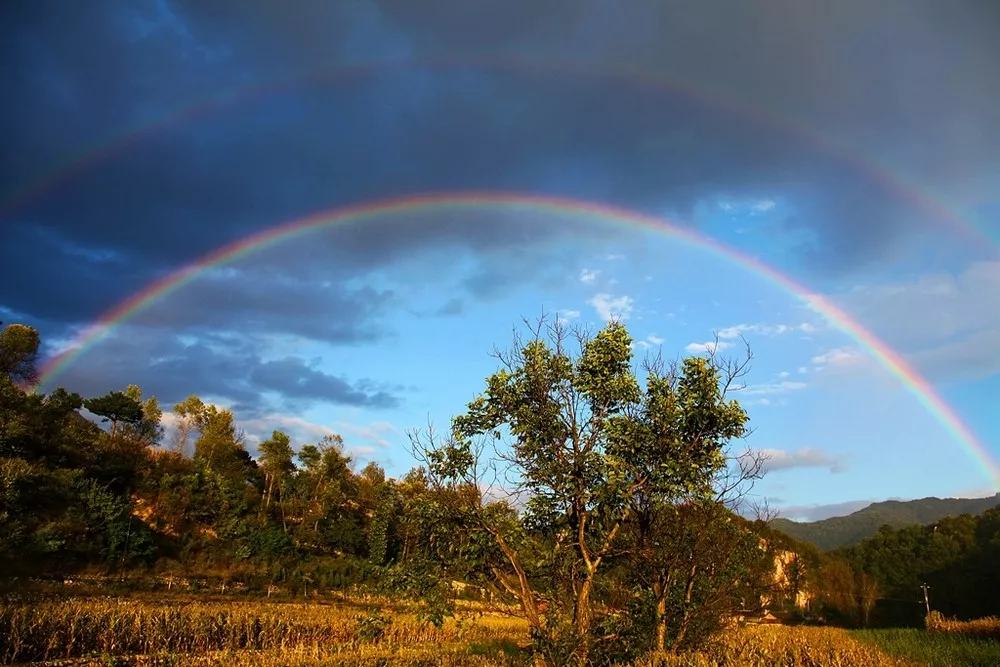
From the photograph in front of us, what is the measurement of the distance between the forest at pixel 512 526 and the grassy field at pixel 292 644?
77.4 inches

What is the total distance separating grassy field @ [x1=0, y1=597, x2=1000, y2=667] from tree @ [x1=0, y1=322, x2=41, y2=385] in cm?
5864

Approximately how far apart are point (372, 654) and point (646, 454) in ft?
46.3

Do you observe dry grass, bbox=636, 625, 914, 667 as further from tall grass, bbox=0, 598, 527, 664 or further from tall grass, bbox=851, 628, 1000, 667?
tall grass, bbox=0, 598, 527, 664

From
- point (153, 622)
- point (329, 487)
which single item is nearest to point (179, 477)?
point (329, 487)

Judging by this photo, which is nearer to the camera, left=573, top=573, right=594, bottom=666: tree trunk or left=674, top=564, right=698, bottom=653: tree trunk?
left=573, top=573, right=594, bottom=666: tree trunk

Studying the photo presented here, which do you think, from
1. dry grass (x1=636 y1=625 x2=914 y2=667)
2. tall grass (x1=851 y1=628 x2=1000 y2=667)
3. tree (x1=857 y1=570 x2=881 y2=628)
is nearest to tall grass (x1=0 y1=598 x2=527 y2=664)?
dry grass (x1=636 y1=625 x2=914 y2=667)

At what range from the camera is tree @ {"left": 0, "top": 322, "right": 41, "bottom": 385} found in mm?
74375

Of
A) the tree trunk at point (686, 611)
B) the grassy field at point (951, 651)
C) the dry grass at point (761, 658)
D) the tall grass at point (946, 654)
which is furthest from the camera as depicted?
the grassy field at point (951, 651)

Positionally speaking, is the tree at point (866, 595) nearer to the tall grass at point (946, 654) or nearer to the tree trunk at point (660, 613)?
the tall grass at point (946, 654)

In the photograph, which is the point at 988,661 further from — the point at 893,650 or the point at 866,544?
the point at 866,544

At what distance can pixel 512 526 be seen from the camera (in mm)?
12742

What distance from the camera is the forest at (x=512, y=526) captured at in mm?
12953

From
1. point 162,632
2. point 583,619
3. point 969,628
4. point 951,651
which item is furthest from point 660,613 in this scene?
point 969,628

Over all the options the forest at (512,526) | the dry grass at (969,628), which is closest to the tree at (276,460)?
the forest at (512,526)
